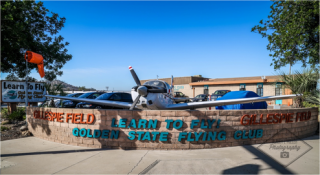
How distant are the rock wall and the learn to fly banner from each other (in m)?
6.44

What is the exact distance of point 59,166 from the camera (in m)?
4.69

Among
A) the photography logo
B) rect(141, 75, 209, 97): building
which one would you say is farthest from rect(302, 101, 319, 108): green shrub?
rect(141, 75, 209, 97): building

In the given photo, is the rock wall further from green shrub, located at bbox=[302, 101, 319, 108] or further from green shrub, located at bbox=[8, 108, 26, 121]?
green shrub, located at bbox=[8, 108, 26, 121]

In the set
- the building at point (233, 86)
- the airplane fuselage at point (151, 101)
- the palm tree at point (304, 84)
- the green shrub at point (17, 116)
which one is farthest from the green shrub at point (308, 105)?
the green shrub at point (17, 116)

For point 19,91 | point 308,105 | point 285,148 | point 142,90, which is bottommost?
point 285,148

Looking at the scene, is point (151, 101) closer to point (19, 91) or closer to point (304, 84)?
point (304, 84)

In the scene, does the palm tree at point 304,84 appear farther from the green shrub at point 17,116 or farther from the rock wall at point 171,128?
the green shrub at point 17,116

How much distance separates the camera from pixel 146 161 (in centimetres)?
491

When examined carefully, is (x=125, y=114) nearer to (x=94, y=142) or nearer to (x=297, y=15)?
(x=94, y=142)

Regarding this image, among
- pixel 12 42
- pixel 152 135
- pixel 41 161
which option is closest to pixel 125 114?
pixel 152 135

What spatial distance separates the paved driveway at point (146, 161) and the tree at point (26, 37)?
7.25 m

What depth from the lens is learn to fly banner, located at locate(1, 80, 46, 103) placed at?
10516mm

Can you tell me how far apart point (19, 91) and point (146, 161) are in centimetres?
1037

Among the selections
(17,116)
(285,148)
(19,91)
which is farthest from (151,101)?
(19,91)
